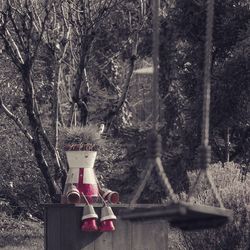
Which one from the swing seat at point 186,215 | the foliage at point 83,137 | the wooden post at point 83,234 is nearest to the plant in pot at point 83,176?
the foliage at point 83,137

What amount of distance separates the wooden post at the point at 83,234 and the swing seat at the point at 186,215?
3841 millimetres

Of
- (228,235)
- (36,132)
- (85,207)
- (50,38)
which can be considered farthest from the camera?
(50,38)

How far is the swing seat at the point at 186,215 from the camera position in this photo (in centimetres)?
456

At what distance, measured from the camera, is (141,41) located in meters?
17.9

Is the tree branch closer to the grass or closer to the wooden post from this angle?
the grass

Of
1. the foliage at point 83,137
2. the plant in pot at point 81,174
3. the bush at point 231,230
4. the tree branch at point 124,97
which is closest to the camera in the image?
the plant in pot at point 81,174

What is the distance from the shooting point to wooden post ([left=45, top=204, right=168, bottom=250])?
9.22 meters

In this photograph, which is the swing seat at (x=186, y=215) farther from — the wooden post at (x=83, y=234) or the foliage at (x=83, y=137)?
the foliage at (x=83, y=137)

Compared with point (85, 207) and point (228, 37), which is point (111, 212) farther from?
point (228, 37)

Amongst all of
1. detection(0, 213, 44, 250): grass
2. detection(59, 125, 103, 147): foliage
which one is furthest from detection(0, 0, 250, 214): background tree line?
detection(59, 125, 103, 147): foliage

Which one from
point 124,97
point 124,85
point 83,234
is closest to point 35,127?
point 124,97

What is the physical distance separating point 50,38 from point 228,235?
4996mm

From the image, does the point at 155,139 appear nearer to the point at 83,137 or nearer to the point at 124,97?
the point at 83,137

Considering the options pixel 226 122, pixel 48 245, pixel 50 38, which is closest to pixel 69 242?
pixel 48 245
